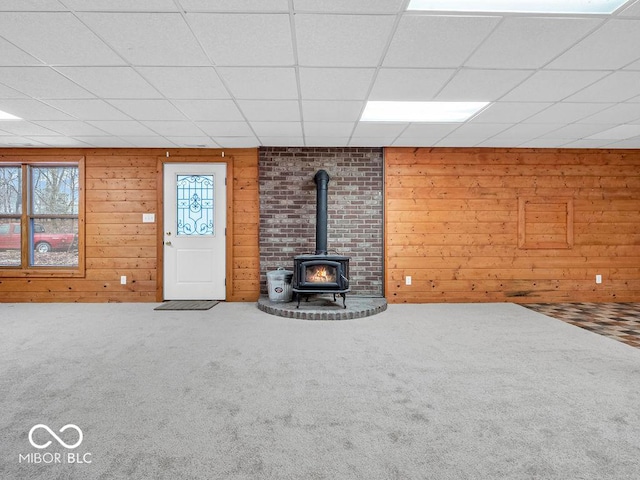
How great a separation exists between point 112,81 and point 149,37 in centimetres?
92

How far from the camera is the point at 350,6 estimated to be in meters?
1.94

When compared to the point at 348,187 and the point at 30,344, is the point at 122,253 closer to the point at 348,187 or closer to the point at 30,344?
the point at 30,344

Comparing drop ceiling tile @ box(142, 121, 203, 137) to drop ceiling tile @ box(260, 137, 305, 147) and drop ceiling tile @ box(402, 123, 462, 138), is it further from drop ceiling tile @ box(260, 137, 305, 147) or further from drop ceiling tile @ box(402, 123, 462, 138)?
drop ceiling tile @ box(402, 123, 462, 138)

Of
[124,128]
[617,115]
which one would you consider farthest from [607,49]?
[124,128]

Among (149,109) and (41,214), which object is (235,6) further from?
A: (41,214)

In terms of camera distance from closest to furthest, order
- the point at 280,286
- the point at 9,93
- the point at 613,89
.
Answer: the point at 613,89, the point at 9,93, the point at 280,286

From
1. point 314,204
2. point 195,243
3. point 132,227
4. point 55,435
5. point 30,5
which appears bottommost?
point 55,435

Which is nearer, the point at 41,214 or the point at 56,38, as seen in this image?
the point at 56,38

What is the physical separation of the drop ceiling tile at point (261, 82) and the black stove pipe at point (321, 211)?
1705mm

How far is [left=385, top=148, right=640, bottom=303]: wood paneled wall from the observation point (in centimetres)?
516

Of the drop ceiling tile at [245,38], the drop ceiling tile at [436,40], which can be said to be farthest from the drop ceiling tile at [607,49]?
the drop ceiling tile at [245,38]

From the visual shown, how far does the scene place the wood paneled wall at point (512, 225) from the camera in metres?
5.16

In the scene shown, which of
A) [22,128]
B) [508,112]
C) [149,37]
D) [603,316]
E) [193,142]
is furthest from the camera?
[193,142]

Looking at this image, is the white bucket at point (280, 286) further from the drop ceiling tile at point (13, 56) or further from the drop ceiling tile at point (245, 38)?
the drop ceiling tile at point (13, 56)
